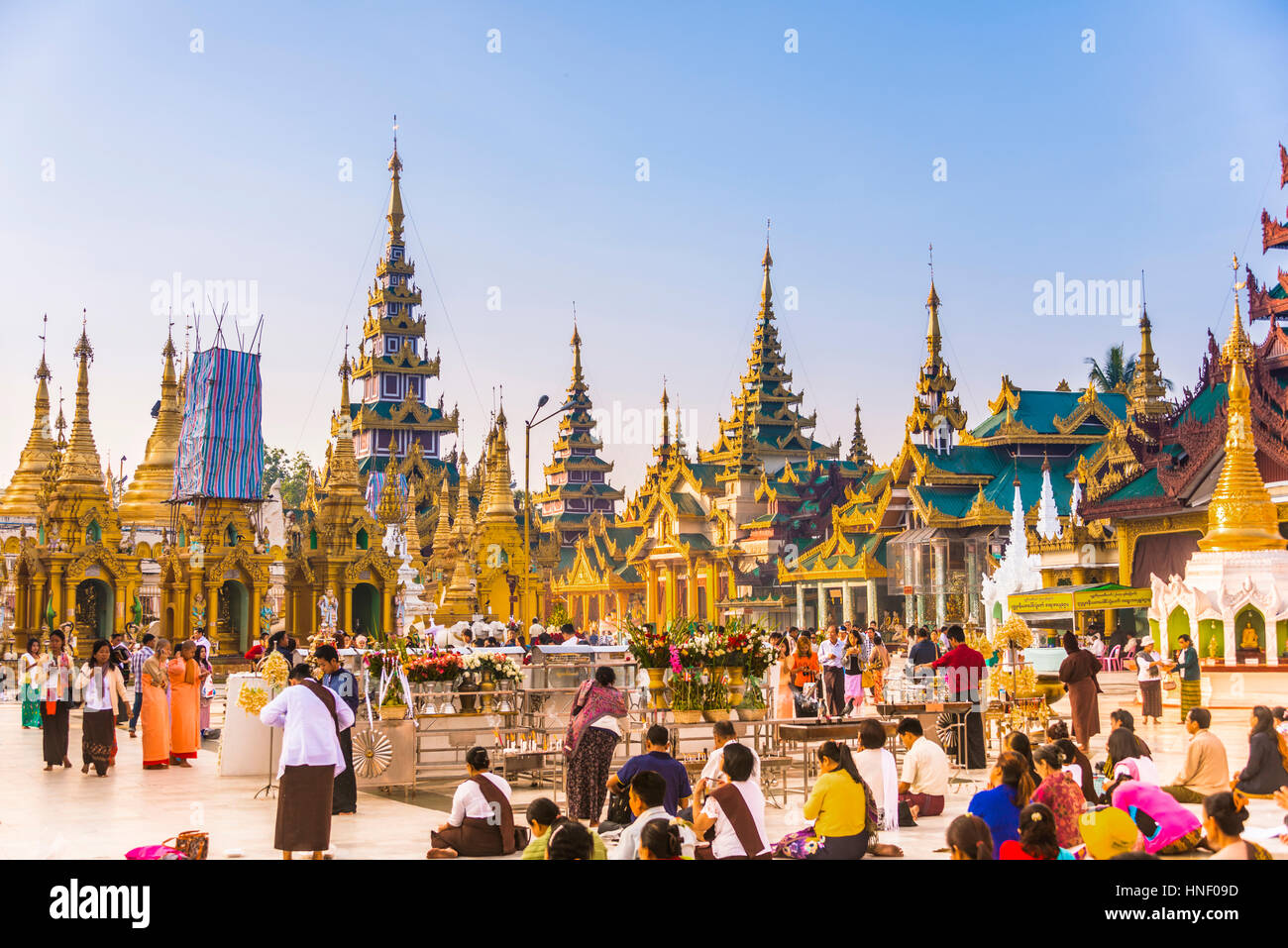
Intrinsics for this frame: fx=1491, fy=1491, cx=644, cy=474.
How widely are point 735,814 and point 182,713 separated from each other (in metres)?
10.1

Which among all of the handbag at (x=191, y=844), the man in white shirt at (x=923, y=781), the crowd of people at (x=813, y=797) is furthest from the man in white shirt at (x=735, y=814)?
the man in white shirt at (x=923, y=781)

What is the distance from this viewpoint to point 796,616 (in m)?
58.6

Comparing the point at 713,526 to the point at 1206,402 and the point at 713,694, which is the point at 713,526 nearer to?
the point at 1206,402

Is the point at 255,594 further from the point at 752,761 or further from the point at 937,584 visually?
the point at 752,761

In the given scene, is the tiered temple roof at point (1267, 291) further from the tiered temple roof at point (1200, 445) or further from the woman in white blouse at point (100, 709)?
the woman in white blouse at point (100, 709)

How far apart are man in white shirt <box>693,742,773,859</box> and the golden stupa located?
127 ft

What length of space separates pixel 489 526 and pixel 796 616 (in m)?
A: 14.8

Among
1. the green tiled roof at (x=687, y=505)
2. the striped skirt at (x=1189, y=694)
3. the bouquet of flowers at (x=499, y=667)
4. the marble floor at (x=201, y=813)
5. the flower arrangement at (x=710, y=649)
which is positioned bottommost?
the marble floor at (x=201, y=813)

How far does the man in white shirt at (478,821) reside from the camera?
1038cm

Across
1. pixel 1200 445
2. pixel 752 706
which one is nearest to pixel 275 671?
pixel 752 706

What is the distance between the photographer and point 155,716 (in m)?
16.7

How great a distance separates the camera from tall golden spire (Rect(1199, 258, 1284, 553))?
23.9 m

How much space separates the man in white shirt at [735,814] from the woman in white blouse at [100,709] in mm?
9165
